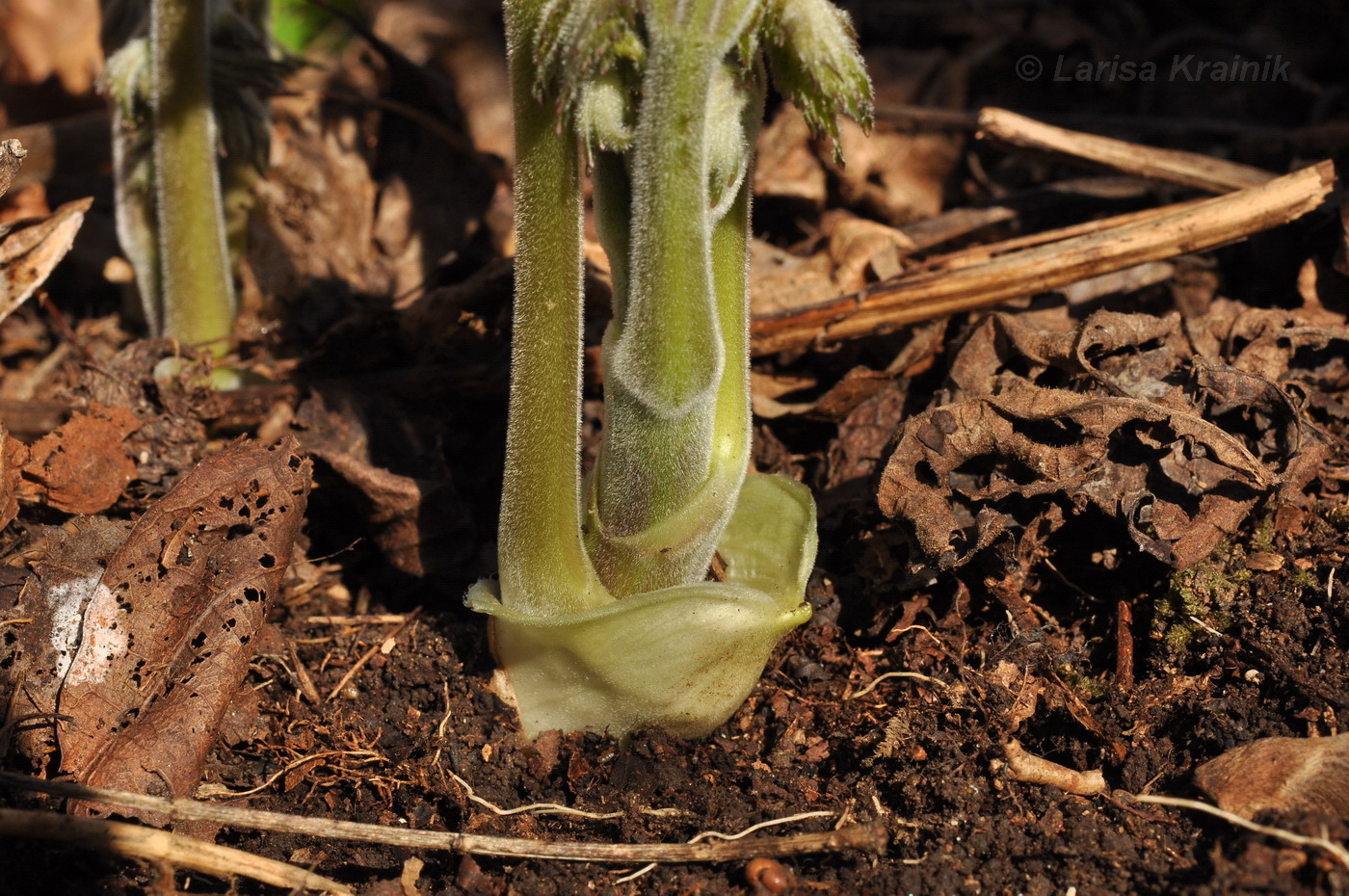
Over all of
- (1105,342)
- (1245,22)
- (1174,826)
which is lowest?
(1174,826)

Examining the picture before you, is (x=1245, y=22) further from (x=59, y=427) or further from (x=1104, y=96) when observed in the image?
(x=59, y=427)

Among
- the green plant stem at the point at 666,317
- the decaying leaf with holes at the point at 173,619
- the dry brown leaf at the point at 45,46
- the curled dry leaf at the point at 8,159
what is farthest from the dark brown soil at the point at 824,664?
the dry brown leaf at the point at 45,46

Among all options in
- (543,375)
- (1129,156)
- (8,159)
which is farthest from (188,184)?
(1129,156)

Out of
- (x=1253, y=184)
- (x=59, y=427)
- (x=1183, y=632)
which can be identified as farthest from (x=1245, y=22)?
(x=59, y=427)

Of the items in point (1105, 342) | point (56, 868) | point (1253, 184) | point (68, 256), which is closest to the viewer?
point (56, 868)

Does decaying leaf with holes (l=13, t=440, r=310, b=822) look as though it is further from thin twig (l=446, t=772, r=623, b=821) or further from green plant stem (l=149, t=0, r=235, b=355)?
green plant stem (l=149, t=0, r=235, b=355)

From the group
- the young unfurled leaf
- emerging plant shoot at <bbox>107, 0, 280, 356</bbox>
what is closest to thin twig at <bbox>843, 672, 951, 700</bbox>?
the young unfurled leaf
